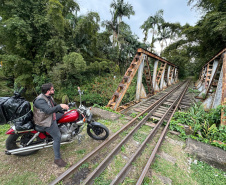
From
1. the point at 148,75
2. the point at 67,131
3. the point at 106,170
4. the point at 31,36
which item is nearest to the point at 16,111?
the point at 67,131

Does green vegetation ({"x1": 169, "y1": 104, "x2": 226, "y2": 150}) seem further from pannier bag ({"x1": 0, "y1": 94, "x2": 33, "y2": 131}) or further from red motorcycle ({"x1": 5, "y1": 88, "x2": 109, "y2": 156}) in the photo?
pannier bag ({"x1": 0, "y1": 94, "x2": 33, "y2": 131})

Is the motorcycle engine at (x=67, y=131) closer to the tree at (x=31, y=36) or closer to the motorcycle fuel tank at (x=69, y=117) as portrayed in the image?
the motorcycle fuel tank at (x=69, y=117)

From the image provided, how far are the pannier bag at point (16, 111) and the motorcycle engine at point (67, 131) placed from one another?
2.16ft

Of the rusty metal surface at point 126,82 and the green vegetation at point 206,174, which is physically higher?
the rusty metal surface at point 126,82

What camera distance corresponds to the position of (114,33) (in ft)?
56.5

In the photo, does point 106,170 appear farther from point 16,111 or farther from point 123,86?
point 123,86

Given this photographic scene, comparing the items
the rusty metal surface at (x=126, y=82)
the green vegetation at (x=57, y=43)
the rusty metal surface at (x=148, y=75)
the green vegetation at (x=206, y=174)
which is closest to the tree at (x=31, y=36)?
the green vegetation at (x=57, y=43)

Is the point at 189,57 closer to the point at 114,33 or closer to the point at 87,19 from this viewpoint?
the point at 114,33

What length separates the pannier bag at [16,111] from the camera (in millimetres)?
1800

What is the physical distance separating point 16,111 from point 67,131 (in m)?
1.09

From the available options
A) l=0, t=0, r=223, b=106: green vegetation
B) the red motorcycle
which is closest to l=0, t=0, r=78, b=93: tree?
l=0, t=0, r=223, b=106: green vegetation

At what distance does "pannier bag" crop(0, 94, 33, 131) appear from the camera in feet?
5.90

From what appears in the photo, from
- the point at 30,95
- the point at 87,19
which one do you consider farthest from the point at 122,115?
the point at 30,95

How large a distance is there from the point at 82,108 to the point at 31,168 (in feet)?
5.34
